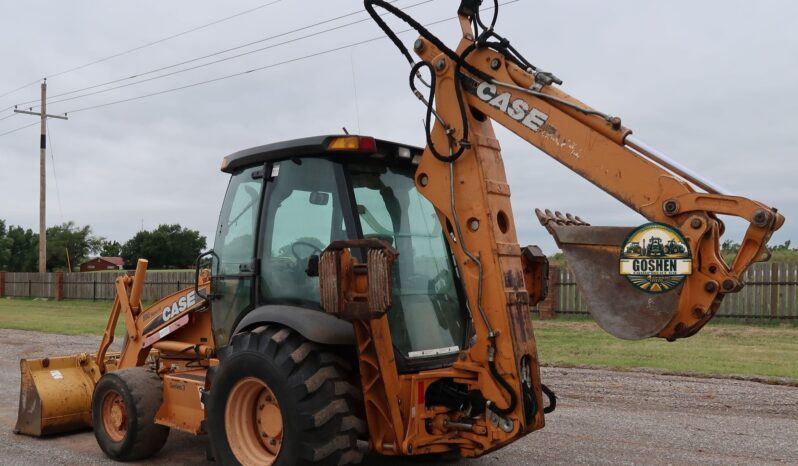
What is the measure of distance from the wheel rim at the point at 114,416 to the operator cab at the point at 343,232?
4.25ft

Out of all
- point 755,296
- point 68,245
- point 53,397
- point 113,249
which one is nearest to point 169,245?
point 68,245

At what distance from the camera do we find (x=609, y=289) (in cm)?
439

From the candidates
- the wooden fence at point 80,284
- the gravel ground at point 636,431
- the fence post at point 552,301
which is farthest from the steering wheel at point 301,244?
the wooden fence at point 80,284

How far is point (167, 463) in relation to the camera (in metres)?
6.25

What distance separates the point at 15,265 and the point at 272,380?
7404 centimetres

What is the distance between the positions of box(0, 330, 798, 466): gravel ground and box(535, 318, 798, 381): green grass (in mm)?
1271

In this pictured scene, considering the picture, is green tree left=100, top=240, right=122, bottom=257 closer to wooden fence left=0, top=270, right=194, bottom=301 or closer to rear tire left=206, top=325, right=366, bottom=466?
wooden fence left=0, top=270, right=194, bottom=301

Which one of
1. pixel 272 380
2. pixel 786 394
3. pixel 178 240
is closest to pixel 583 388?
pixel 786 394

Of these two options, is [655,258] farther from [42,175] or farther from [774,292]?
[42,175]

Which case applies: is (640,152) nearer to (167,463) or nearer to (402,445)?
(402,445)

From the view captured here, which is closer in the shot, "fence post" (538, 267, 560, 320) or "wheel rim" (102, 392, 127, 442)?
"wheel rim" (102, 392, 127, 442)

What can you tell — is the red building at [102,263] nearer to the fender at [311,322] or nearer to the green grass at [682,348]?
the green grass at [682,348]

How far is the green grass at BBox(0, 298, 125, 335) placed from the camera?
21453mm

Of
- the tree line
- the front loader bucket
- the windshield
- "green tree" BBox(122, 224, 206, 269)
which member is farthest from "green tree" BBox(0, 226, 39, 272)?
the windshield
